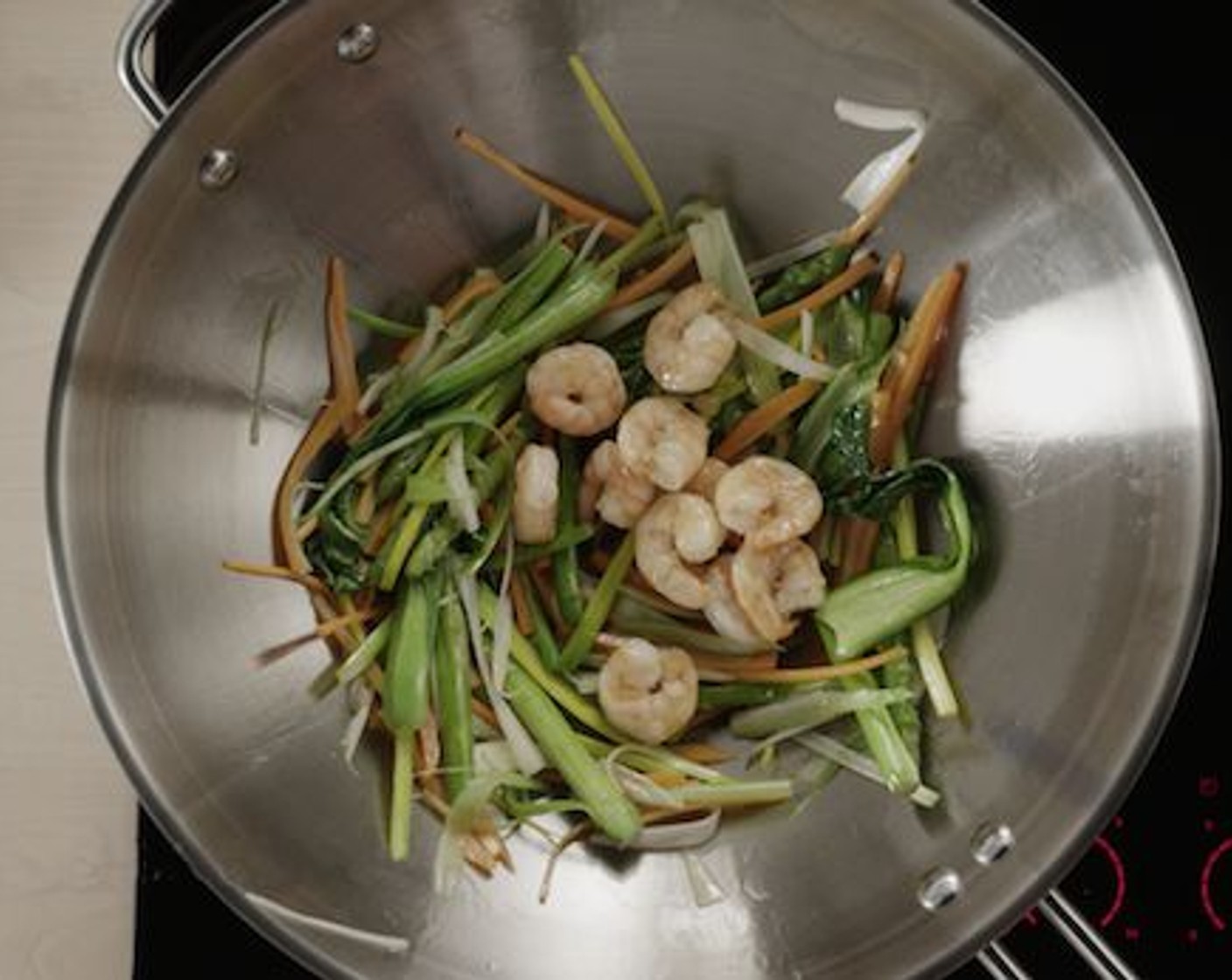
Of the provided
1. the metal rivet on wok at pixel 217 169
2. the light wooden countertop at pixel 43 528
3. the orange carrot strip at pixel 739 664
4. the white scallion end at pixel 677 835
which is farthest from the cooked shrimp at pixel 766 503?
the light wooden countertop at pixel 43 528

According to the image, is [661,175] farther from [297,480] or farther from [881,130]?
[297,480]

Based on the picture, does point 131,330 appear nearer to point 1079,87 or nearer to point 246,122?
point 246,122

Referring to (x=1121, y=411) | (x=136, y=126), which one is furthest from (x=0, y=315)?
(x=1121, y=411)

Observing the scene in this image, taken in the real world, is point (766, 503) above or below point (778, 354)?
below

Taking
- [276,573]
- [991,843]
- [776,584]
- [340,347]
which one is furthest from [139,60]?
[991,843]

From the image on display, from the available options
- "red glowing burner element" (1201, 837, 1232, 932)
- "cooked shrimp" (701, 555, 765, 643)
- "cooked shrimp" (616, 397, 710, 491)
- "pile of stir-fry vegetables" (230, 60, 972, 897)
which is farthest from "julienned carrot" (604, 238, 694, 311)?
"red glowing burner element" (1201, 837, 1232, 932)

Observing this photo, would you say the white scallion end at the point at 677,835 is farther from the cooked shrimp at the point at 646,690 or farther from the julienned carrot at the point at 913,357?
the julienned carrot at the point at 913,357
